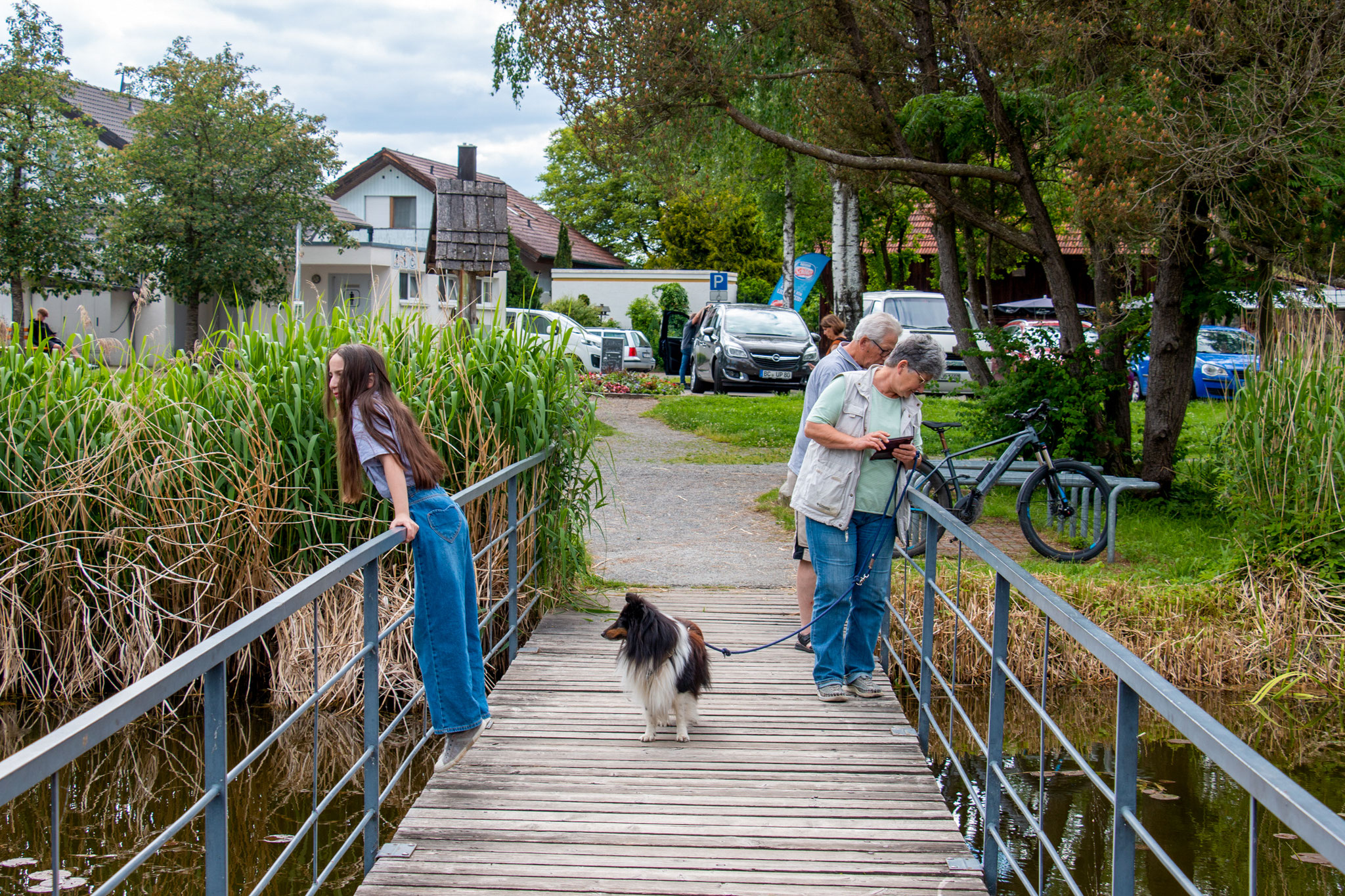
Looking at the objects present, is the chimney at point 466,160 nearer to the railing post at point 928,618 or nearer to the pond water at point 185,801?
the pond water at point 185,801

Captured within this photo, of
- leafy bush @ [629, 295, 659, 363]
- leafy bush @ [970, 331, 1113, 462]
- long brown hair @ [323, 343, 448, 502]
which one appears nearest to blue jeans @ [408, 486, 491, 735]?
long brown hair @ [323, 343, 448, 502]

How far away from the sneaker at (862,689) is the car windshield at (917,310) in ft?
52.9

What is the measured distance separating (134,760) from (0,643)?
1.10m

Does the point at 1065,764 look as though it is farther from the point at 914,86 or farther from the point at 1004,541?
the point at 914,86

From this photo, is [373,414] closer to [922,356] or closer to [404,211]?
[922,356]

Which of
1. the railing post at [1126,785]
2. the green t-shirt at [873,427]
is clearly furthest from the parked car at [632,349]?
the railing post at [1126,785]

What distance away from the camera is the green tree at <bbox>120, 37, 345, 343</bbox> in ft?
91.7

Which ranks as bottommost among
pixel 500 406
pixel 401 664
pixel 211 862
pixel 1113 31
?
pixel 401 664

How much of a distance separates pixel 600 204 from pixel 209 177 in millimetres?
29761

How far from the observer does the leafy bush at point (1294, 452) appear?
6672 millimetres

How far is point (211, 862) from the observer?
7.95 ft

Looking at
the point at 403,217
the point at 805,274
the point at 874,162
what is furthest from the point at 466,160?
the point at 403,217

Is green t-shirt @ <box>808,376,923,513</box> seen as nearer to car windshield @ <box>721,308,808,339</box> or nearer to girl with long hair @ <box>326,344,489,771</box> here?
girl with long hair @ <box>326,344,489,771</box>

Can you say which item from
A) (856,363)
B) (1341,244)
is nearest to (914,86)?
(1341,244)
